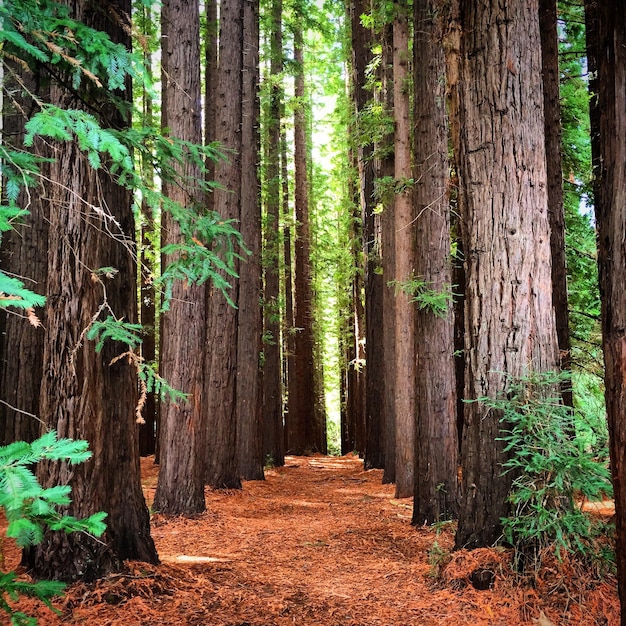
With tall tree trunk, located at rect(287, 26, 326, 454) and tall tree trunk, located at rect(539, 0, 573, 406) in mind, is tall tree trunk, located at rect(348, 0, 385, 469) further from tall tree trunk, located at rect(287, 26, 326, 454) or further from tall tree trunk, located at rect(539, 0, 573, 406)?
tall tree trunk, located at rect(287, 26, 326, 454)

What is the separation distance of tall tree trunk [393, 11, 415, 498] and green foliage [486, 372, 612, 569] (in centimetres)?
531

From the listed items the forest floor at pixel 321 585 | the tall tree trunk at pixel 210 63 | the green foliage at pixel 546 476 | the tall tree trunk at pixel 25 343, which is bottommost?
the forest floor at pixel 321 585

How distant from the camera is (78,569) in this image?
4684 millimetres

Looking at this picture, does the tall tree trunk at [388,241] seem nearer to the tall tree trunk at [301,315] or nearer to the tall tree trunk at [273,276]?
the tall tree trunk at [273,276]

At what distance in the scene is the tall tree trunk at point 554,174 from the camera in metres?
9.05

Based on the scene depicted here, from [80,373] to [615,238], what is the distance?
4128mm

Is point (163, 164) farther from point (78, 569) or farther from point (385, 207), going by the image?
point (385, 207)

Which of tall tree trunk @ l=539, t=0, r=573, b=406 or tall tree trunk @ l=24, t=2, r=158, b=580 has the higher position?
tall tree trunk @ l=539, t=0, r=573, b=406

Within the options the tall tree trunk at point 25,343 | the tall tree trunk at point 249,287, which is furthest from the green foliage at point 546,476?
the tall tree trunk at point 249,287

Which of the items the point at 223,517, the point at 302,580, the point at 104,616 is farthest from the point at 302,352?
the point at 104,616

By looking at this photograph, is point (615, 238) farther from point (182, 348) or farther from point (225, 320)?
point (225, 320)

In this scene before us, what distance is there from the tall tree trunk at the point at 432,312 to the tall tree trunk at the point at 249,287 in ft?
17.4

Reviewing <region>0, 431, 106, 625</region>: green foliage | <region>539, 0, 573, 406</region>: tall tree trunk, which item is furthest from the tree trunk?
<region>0, 431, 106, 625</region>: green foliage

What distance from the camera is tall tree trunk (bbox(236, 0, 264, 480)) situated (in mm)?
12953
